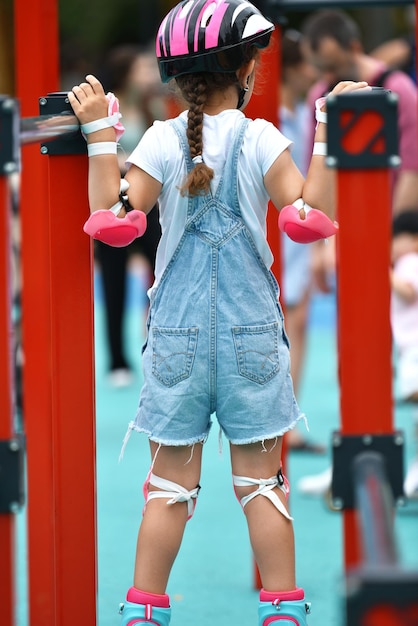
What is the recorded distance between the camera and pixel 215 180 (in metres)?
2.21

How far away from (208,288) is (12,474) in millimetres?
616

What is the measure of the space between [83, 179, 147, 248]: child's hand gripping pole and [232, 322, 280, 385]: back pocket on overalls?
260mm

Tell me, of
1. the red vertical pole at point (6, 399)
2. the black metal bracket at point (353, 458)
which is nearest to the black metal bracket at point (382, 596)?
the black metal bracket at point (353, 458)

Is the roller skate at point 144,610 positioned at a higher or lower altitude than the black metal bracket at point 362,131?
lower

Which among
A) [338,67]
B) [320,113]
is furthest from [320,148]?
[338,67]

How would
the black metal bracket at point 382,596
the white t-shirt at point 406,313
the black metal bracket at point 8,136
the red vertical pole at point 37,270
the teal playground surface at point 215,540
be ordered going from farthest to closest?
the white t-shirt at point 406,313 → the teal playground surface at point 215,540 → the red vertical pole at point 37,270 → the black metal bracket at point 8,136 → the black metal bracket at point 382,596

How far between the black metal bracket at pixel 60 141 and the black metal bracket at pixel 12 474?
2.21ft

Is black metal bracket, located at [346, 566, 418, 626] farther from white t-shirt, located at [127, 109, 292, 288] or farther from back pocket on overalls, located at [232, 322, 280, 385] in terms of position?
white t-shirt, located at [127, 109, 292, 288]

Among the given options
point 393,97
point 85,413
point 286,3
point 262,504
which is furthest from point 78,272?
point 286,3

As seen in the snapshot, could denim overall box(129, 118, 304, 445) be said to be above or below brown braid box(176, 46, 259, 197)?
below

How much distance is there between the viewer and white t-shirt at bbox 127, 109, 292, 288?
7.21ft

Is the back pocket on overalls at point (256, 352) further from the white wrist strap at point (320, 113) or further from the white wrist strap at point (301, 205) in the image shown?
the white wrist strap at point (320, 113)

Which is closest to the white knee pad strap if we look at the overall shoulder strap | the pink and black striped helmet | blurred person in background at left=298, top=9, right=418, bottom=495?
the overall shoulder strap

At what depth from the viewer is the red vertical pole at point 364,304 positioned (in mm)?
1743
